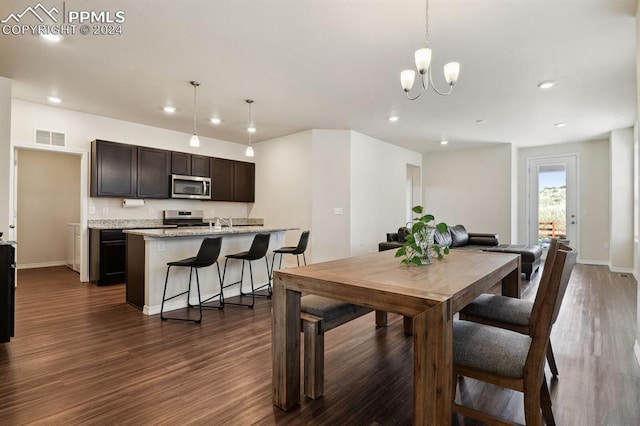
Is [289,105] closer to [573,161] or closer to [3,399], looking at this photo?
[3,399]

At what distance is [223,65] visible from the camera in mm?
3355

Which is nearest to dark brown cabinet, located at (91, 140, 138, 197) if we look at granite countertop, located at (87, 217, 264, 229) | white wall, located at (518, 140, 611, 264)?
granite countertop, located at (87, 217, 264, 229)

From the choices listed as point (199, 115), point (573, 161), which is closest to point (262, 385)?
point (199, 115)

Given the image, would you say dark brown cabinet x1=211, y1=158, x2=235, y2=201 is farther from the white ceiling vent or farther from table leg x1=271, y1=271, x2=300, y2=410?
table leg x1=271, y1=271, x2=300, y2=410

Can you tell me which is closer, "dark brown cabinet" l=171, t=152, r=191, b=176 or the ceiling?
the ceiling

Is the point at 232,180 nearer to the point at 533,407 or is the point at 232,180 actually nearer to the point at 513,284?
the point at 513,284

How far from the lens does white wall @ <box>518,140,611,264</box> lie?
266 inches

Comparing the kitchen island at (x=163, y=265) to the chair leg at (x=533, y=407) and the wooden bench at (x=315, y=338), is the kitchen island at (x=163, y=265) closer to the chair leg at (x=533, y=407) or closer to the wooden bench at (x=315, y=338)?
the wooden bench at (x=315, y=338)

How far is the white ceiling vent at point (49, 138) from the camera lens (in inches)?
181

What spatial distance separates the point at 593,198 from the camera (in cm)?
688

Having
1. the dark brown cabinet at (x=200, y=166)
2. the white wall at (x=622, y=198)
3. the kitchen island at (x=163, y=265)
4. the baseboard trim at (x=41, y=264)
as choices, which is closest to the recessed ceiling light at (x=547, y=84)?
the white wall at (x=622, y=198)

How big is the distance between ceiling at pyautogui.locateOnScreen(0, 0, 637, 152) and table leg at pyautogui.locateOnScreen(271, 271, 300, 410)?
6.91 ft

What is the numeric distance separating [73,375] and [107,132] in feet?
14.1

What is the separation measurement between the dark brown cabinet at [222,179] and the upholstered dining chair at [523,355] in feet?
18.6
